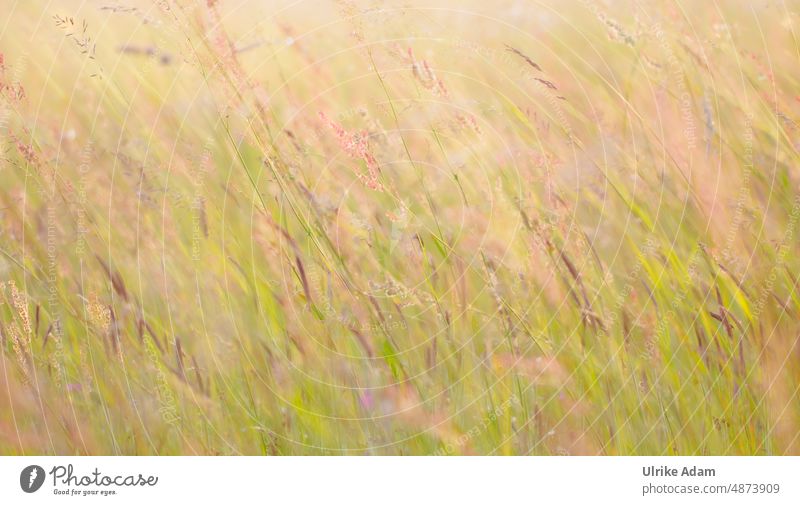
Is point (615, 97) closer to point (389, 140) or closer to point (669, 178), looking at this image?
point (669, 178)

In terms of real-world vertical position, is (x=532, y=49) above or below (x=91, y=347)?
above

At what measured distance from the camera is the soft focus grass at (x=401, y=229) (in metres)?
2.85

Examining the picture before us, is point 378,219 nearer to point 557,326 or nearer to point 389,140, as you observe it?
point 389,140

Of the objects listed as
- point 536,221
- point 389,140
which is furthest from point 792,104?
point 389,140

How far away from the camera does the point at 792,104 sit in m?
2.97

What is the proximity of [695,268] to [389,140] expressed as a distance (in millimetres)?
1126

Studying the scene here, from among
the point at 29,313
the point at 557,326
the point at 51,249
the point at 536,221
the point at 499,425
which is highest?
the point at 51,249

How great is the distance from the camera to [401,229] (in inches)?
113

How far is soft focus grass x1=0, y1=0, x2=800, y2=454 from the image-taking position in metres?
2.85

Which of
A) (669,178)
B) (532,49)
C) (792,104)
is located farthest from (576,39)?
(792,104)

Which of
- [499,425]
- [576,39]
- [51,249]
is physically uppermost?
[576,39]

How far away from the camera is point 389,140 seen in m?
2.89

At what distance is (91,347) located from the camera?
2885mm

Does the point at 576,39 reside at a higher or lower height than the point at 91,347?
higher
